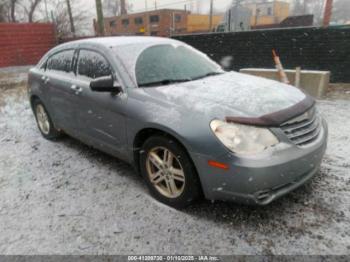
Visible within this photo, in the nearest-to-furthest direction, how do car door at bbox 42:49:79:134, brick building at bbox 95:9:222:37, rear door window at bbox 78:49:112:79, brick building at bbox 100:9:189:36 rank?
rear door window at bbox 78:49:112:79 < car door at bbox 42:49:79:134 < brick building at bbox 100:9:189:36 < brick building at bbox 95:9:222:37

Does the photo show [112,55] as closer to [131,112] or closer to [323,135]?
[131,112]

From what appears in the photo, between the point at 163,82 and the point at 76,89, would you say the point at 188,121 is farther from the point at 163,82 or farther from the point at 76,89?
the point at 76,89

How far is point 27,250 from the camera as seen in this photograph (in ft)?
8.34

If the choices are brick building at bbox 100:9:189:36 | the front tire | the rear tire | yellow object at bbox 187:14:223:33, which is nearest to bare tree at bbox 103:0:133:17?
brick building at bbox 100:9:189:36

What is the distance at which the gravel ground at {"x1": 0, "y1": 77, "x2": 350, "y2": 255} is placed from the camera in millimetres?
2490

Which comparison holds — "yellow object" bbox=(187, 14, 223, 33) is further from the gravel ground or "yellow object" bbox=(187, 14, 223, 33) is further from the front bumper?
the front bumper

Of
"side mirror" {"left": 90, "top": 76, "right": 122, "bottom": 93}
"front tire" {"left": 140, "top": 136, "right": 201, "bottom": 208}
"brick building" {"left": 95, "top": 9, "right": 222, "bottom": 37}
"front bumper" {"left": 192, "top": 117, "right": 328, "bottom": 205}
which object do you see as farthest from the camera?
"brick building" {"left": 95, "top": 9, "right": 222, "bottom": 37}

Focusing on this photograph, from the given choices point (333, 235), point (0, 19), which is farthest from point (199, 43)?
point (0, 19)

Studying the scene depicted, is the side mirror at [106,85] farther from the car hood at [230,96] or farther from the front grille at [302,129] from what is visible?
the front grille at [302,129]

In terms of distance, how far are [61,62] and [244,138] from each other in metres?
3.11

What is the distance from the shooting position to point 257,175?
2.34 m

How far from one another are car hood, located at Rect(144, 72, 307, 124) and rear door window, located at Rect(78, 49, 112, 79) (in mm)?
711

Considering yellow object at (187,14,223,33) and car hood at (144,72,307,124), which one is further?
yellow object at (187,14,223,33)

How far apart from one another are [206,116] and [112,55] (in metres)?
1.50
